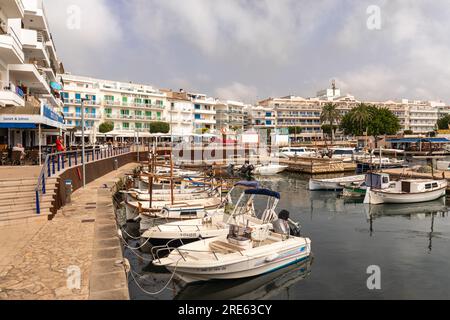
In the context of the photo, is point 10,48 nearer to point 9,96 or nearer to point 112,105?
point 9,96

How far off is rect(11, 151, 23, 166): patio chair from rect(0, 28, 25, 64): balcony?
25.0 feet

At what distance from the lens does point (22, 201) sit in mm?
16500

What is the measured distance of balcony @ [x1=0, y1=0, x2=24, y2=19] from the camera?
27161 millimetres

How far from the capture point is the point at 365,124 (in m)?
98.2

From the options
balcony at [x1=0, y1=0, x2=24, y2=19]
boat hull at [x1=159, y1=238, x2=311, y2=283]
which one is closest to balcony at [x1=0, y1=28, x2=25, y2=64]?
balcony at [x1=0, y1=0, x2=24, y2=19]

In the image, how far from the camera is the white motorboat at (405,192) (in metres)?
28.6

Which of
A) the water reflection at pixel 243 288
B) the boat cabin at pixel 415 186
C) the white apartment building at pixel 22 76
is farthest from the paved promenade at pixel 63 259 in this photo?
the boat cabin at pixel 415 186

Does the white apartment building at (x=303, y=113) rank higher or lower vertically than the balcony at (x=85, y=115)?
higher

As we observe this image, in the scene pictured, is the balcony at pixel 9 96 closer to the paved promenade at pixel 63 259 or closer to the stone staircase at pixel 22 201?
the stone staircase at pixel 22 201

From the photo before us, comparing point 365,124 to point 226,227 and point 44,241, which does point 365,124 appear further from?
point 44,241

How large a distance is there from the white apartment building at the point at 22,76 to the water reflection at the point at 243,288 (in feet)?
53.5

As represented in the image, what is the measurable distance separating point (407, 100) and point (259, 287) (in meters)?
175

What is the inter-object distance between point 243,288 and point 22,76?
103 ft

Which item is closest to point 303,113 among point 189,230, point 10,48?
point 10,48
